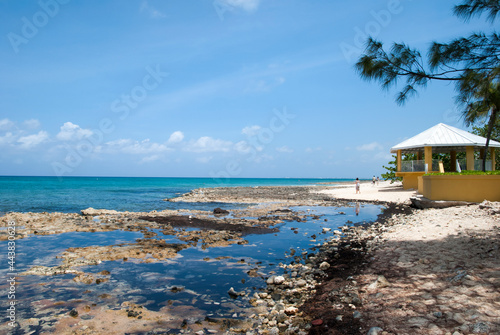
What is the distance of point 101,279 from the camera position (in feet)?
A: 23.6

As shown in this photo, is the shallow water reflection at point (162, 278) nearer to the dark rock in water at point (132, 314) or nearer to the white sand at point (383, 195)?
the dark rock in water at point (132, 314)

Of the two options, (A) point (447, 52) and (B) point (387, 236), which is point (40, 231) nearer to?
(B) point (387, 236)

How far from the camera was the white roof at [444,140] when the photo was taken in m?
26.7

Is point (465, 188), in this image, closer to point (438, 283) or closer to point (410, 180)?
point (438, 283)

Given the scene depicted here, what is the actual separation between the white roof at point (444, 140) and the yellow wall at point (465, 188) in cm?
1297

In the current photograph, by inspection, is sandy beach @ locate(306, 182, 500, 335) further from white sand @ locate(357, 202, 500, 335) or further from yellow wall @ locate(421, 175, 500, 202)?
yellow wall @ locate(421, 175, 500, 202)

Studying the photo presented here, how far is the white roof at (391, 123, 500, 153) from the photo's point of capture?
2670 centimetres

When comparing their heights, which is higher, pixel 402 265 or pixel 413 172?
pixel 413 172

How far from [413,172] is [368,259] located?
80.9 feet

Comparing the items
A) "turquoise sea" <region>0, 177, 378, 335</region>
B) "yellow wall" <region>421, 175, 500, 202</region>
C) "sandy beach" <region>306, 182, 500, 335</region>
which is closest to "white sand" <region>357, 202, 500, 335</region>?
"sandy beach" <region>306, 182, 500, 335</region>

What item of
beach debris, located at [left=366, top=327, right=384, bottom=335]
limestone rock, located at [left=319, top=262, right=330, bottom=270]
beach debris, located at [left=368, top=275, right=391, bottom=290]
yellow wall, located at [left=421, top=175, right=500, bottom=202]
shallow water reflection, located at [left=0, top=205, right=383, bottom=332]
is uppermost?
yellow wall, located at [left=421, top=175, right=500, bottom=202]

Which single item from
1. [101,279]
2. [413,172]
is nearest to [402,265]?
[101,279]

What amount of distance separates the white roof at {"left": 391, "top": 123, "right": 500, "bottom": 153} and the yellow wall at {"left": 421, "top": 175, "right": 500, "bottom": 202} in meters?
13.0

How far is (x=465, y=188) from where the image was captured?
14828 millimetres
